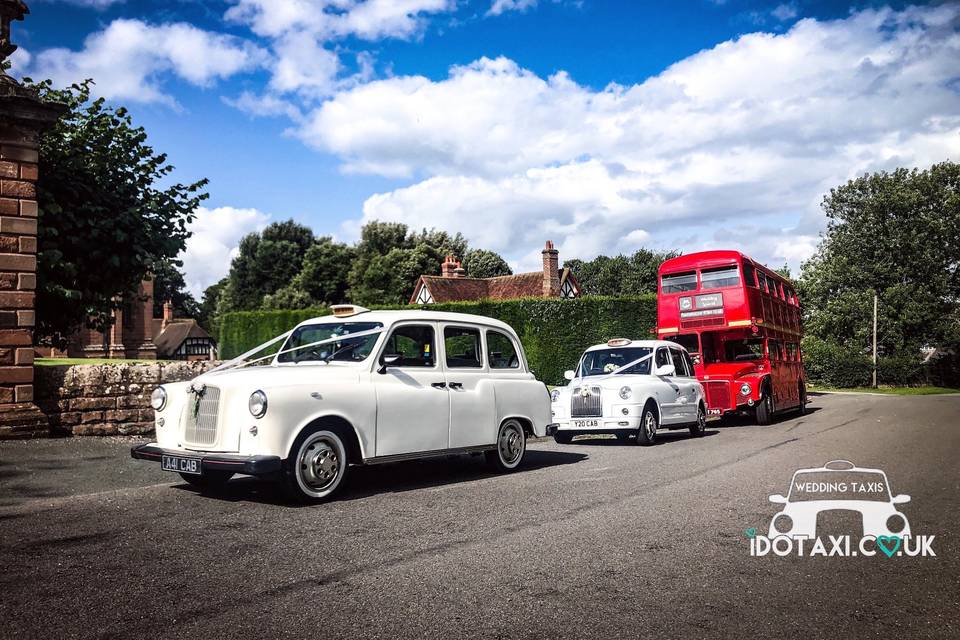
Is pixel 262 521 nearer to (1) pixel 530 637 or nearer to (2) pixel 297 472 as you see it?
(2) pixel 297 472

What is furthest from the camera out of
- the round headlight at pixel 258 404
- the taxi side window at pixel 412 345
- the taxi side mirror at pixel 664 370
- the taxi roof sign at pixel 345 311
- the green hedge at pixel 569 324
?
the green hedge at pixel 569 324

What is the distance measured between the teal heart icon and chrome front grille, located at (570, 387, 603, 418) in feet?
25.4

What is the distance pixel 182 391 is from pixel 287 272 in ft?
236

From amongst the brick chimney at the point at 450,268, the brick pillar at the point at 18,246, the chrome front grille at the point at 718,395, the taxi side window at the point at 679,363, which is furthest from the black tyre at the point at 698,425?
the brick chimney at the point at 450,268

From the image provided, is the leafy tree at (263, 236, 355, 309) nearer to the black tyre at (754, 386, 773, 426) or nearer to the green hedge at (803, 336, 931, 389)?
the green hedge at (803, 336, 931, 389)

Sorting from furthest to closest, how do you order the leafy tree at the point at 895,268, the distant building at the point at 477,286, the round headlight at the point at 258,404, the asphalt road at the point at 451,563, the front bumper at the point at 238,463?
the distant building at the point at 477,286 < the leafy tree at the point at 895,268 < the round headlight at the point at 258,404 < the front bumper at the point at 238,463 < the asphalt road at the point at 451,563

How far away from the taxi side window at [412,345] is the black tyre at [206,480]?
2.30m

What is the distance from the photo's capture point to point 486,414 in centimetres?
959

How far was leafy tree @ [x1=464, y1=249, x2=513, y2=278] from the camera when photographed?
77500mm

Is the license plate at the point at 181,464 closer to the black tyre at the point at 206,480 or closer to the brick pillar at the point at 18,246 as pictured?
the black tyre at the point at 206,480

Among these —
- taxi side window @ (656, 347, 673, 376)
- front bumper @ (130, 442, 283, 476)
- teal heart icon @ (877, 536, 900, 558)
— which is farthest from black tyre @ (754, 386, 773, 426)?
front bumper @ (130, 442, 283, 476)

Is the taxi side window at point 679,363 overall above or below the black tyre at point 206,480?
above

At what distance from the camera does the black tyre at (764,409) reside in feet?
62.7

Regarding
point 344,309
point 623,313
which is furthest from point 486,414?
point 623,313
